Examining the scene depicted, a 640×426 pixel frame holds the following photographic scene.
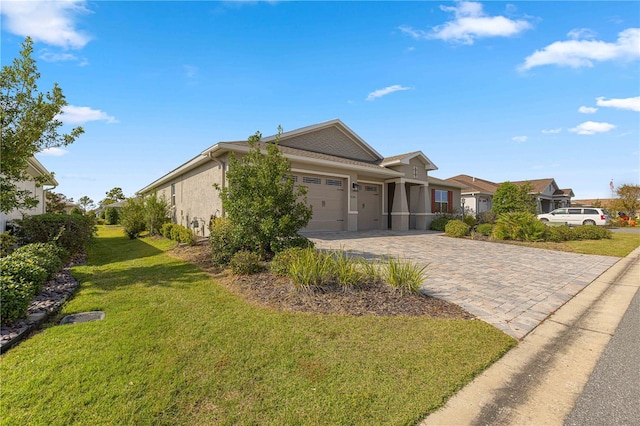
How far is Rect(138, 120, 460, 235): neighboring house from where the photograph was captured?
12.4m

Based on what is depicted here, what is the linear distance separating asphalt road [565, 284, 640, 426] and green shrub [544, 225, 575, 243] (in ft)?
38.5

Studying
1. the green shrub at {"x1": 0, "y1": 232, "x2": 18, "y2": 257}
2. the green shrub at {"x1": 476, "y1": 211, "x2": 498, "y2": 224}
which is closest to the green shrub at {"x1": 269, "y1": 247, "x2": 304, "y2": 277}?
the green shrub at {"x1": 0, "y1": 232, "x2": 18, "y2": 257}

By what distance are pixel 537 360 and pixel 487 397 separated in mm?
1148

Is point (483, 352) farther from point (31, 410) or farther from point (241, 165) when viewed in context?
point (241, 165)

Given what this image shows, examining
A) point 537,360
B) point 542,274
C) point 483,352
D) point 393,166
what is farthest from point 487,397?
point 393,166

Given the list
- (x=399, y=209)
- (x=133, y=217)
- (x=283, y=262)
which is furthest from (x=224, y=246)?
(x=399, y=209)

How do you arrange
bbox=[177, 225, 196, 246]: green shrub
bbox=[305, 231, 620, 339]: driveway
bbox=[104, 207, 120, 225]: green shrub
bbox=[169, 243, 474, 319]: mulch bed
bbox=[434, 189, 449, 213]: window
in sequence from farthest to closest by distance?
bbox=[104, 207, 120, 225]: green shrub, bbox=[434, 189, 449, 213]: window, bbox=[177, 225, 196, 246]: green shrub, bbox=[305, 231, 620, 339]: driveway, bbox=[169, 243, 474, 319]: mulch bed

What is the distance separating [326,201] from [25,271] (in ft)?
35.3

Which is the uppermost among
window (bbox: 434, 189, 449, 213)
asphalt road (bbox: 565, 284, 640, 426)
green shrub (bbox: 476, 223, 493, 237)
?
window (bbox: 434, 189, 449, 213)

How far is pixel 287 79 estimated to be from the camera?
473 inches

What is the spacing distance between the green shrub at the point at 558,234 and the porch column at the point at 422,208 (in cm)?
664

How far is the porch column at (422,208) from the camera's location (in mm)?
18844

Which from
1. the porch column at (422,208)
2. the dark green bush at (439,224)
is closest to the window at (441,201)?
the dark green bush at (439,224)

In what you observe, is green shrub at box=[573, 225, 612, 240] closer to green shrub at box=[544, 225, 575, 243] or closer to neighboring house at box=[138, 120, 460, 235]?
green shrub at box=[544, 225, 575, 243]
